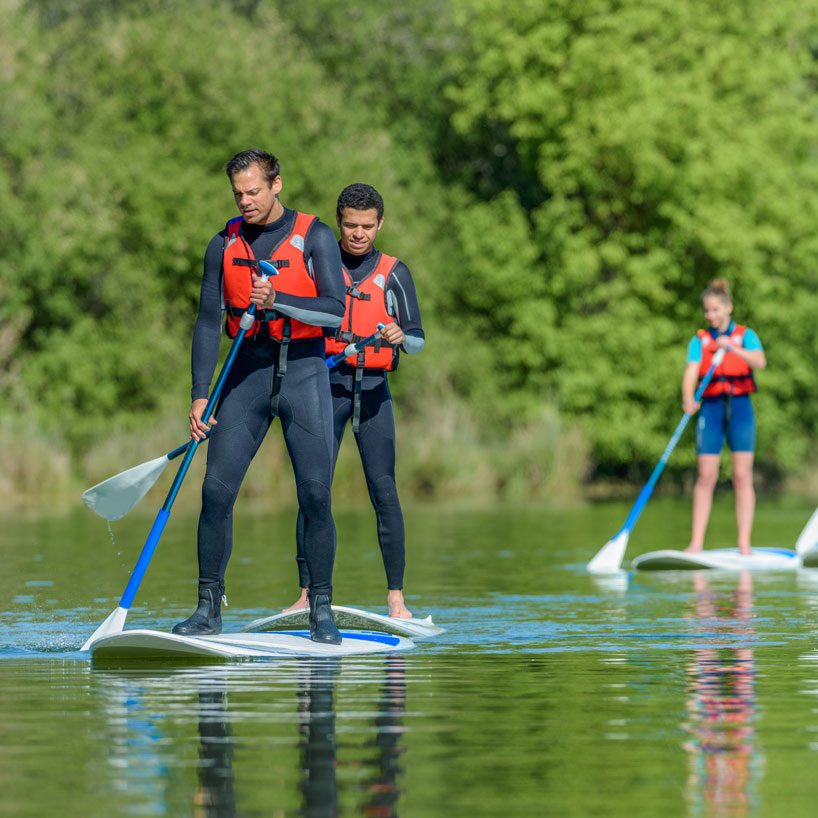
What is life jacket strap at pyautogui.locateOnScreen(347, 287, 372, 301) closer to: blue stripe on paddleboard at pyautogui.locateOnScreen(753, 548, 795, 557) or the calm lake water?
the calm lake water

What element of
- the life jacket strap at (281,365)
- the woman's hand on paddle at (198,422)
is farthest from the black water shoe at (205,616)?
the life jacket strap at (281,365)

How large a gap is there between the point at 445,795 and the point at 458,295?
3282 centimetres

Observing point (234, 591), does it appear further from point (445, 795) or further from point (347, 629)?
point (445, 795)

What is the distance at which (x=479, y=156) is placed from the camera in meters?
40.7

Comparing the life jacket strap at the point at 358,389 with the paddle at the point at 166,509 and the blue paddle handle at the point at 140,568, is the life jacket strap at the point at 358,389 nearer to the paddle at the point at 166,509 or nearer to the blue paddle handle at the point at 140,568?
the paddle at the point at 166,509

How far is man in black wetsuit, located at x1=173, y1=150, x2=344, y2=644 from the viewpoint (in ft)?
30.1

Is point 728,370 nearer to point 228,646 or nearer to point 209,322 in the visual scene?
point 209,322

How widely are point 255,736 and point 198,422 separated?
245 centimetres

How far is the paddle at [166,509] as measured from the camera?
9102 mm

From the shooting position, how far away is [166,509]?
9500 millimetres

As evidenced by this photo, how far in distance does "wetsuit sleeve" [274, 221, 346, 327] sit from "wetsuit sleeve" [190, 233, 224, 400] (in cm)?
37

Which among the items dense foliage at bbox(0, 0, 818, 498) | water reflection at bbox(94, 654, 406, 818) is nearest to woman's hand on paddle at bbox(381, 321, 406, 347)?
water reflection at bbox(94, 654, 406, 818)

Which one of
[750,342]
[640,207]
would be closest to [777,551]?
[750,342]

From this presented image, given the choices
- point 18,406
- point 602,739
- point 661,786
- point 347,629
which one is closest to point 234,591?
point 347,629
